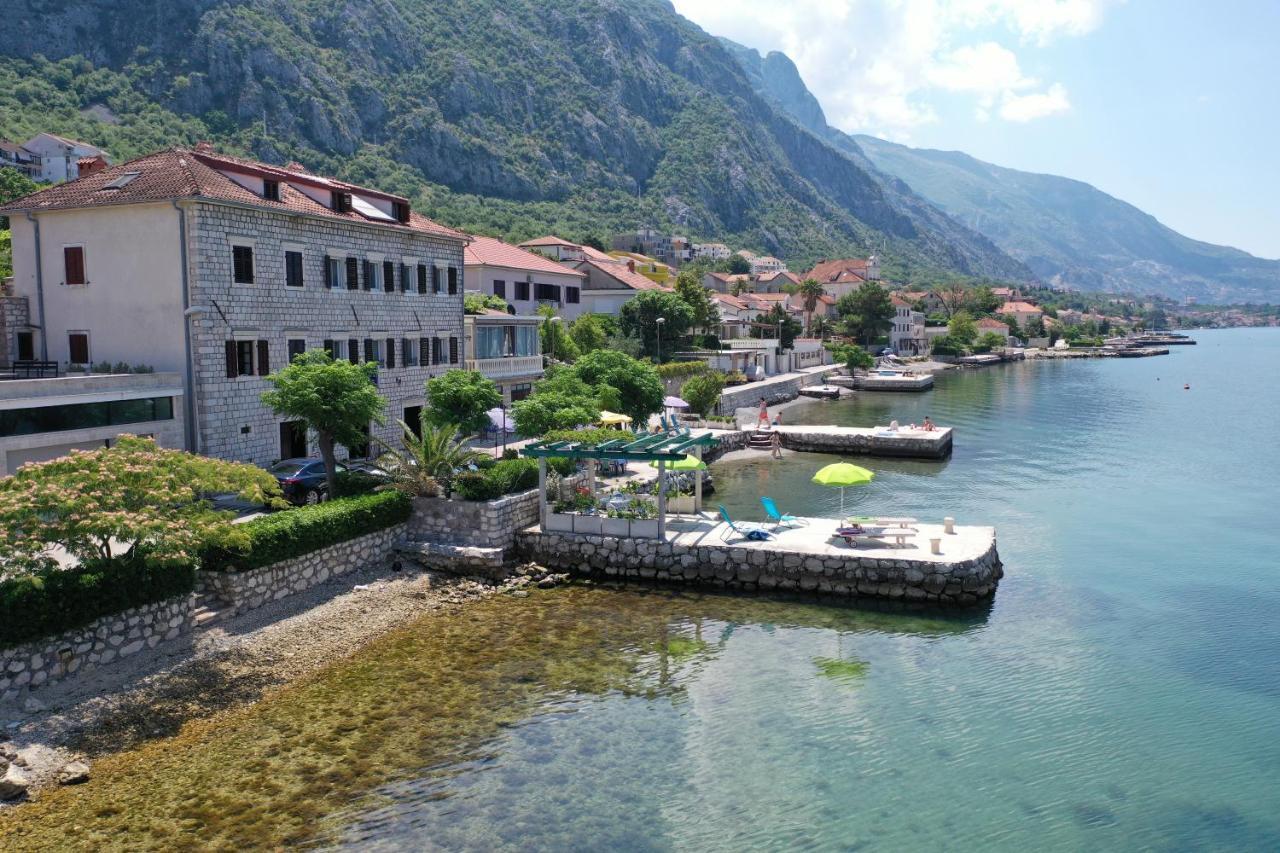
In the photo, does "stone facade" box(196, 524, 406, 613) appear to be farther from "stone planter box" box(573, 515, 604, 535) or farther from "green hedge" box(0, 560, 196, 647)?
"stone planter box" box(573, 515, 604, 535)

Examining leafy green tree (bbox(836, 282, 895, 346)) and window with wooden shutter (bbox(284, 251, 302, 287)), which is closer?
window with wooden shutter (bbox(284, 251, 302, 287))

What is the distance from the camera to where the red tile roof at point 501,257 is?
6188cm

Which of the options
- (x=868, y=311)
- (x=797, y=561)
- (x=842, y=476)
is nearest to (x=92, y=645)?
(x=797, y=561)

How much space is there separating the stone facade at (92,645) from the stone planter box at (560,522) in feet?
37.8

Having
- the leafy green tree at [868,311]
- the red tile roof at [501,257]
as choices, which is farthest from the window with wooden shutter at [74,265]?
the leafy green tree at [868,311]

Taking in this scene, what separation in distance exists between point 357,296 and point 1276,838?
113 ft

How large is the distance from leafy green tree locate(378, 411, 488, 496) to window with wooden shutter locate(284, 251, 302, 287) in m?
8.83

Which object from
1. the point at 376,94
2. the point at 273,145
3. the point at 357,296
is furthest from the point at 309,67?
the point at 357,296

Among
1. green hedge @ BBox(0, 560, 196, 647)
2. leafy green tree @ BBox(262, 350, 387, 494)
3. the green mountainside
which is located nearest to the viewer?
green hedge @ BBox(0, 560, 196, 647)

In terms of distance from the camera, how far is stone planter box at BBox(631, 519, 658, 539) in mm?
29272

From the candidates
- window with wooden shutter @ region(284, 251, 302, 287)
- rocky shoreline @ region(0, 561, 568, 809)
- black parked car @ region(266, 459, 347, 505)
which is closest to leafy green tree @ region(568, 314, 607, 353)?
window with wooden shutter @ region(284, 251, 302, 287)

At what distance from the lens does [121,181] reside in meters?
32.8

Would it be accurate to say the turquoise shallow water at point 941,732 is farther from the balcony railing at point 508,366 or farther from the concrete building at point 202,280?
the balcony railing at point 508,366

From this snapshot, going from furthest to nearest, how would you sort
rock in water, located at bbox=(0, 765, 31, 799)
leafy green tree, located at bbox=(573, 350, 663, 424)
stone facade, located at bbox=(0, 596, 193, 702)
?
leafy green tree, located at bbox=(573, 350, 663, 424)
stone facade, located at bbox=(0, 596, 193, 702)
rock in water, located at bbox=(0, 765, 31, 799)
